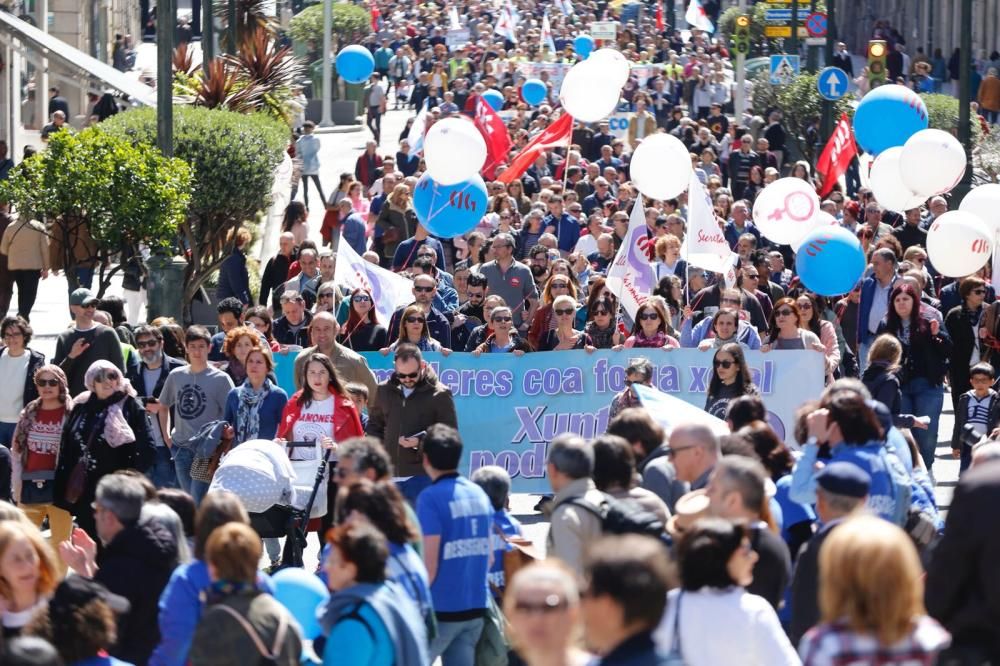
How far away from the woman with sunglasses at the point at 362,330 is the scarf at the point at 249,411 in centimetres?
239

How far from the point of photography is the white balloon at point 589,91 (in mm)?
19359

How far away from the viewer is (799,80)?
3222cm

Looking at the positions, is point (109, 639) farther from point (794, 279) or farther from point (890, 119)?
point (890, 119)

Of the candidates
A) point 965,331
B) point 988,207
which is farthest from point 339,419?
point 988,207

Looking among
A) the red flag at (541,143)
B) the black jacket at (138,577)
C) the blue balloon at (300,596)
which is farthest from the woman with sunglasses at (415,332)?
the red flag at (541,143)

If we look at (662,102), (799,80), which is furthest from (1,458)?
(662,102)

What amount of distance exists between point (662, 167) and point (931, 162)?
2.25m

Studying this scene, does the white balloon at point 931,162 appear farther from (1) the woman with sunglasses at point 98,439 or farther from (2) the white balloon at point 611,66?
(1) the woman with sunglasses at point 98,439

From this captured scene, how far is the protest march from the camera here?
18.7 ft

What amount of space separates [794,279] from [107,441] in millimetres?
7014

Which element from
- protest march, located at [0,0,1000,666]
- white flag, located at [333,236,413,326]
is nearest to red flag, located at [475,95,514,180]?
protest march, located at [0,0,1000,666]

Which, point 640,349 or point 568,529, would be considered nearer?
point 568,529

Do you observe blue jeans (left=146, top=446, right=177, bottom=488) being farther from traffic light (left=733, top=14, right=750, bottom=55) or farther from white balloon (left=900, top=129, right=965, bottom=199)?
traffic light (left=733, top=14, right=750, bottom=55)

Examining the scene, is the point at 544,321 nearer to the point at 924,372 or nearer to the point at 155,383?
the point at 924,372
